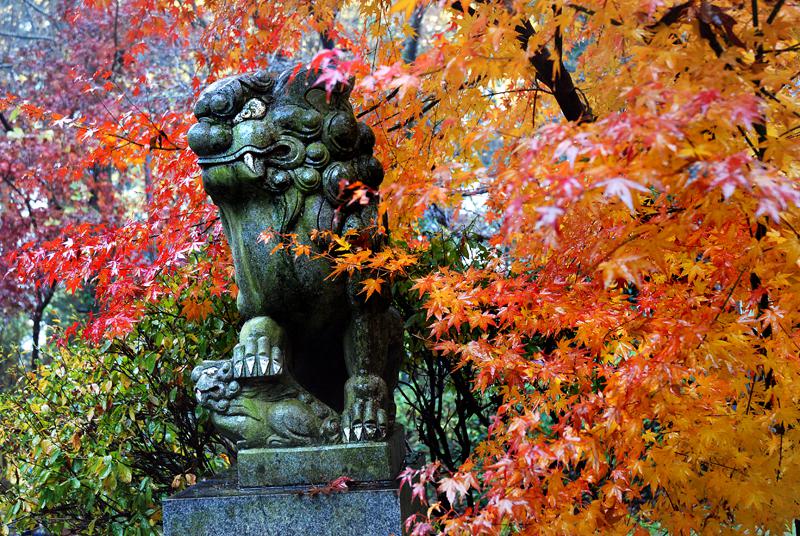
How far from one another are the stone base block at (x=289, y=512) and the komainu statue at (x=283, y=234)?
232 millimetres

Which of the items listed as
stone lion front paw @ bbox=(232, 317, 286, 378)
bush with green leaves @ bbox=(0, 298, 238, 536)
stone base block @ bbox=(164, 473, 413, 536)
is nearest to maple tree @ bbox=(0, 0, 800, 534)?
stone base block @ bbox=(164, 473, 413, 536)

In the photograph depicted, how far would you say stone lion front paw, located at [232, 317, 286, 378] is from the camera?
3213 mm

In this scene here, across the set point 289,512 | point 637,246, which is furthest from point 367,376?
point 637,246

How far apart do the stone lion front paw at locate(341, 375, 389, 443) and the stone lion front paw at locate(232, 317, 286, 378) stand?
0.33 m

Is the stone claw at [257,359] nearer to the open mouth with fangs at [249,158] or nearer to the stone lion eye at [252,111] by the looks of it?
the open mouth with fangs at [249,158]

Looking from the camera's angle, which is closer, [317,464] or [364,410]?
[317,464]

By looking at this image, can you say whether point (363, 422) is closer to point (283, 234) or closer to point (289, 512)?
point (289, 512)

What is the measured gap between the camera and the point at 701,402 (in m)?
2.90

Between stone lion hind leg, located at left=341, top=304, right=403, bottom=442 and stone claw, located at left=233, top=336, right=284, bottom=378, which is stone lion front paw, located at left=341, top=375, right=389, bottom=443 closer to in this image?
stone lion hind leg, located at left=341, top=304, right=403, bottom=442

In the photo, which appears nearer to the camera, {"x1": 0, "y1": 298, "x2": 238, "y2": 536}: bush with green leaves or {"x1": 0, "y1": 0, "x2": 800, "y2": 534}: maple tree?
{"x1": 0, "y1": 0, "x2": 800, "y2": 534}: maple tree

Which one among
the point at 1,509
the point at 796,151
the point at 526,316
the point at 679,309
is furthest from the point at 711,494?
the point at 1,509

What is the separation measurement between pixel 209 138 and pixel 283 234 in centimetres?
51

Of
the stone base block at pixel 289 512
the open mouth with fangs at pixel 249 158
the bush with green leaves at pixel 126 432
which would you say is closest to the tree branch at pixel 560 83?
the open mouth with fangs at pixel 249 158

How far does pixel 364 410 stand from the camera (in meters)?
3.27
